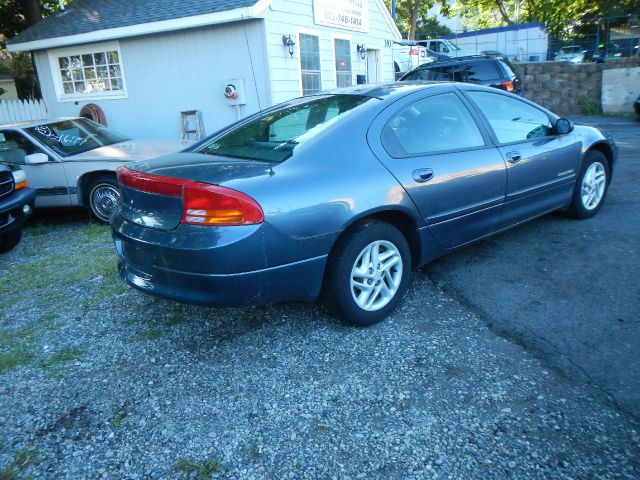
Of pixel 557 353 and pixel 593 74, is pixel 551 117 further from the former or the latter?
pixel 593 74

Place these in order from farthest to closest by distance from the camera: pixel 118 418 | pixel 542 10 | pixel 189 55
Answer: pixel 542 10 → pixel 189 55 → pixel 118 418

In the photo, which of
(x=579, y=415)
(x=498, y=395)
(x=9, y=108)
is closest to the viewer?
(x=579, y=415)

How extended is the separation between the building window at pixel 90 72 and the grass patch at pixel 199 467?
10861 mm

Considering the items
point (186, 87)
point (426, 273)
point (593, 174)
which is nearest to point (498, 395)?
point (426, 273)

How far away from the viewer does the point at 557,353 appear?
2.94 meters

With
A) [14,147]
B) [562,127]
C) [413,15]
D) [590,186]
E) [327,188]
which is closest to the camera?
[327,188]

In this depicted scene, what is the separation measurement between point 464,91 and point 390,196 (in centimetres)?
145

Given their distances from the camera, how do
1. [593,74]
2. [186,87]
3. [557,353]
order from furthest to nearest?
1. [593,74]
2. [186,87]
3. [557,353]

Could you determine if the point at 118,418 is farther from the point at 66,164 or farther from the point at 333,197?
the point at 66,164

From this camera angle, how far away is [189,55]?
10.4m

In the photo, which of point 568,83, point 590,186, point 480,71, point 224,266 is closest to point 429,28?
point 568,83

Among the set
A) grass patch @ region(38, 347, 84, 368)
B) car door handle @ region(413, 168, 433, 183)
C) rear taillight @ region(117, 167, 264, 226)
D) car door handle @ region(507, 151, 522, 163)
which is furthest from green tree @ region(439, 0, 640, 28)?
grass patch @ region(38, 347, 84, 368)

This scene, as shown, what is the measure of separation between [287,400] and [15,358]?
6.17 ft

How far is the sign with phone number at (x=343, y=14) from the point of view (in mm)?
11203
